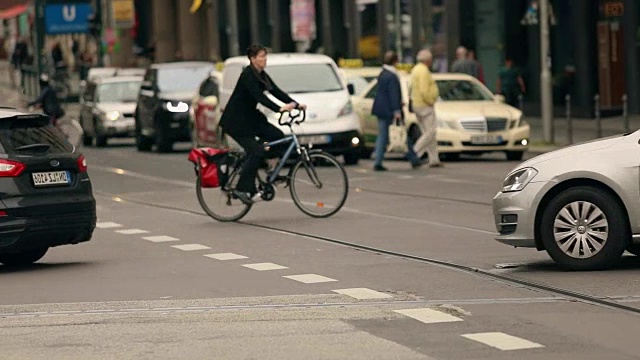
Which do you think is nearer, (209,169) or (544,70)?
(209,169)

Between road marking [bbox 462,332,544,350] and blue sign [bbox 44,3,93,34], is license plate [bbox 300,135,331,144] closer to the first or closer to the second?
road marking [bbox 462,332,544,350]

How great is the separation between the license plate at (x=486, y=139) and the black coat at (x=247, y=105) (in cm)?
997

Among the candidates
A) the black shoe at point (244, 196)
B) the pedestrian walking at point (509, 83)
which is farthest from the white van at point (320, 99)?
the pedestrian walking at point (509, 83)

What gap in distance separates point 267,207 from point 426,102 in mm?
6852

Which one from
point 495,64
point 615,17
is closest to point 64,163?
point 615,17

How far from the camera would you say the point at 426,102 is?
2738cm

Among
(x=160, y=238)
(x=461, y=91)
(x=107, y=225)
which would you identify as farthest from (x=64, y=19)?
(x=160, y=238)

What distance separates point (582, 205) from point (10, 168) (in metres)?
4.76

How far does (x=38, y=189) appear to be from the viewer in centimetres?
1479

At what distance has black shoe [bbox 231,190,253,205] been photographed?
19.1 metres

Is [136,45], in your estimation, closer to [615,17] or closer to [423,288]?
[615,17]

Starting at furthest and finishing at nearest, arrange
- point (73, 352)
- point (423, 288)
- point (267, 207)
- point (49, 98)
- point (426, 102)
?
point (49, 98), point (426, 102), point (267, 207), point (423, 288), point (73, 352)

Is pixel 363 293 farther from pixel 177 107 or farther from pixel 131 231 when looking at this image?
pixel 177 107

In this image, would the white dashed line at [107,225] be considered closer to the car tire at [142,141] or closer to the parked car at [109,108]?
the car tire at [142,141]
